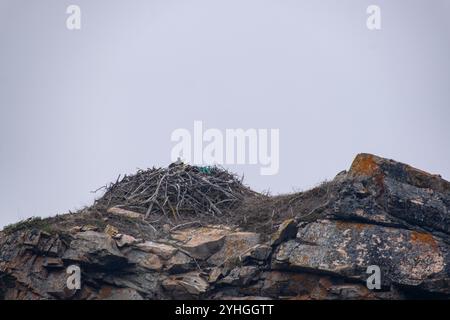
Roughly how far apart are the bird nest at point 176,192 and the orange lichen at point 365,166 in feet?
15.2

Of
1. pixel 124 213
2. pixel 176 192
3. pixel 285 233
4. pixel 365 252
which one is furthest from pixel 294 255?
pixel 176 192

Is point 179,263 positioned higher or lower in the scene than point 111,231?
lower

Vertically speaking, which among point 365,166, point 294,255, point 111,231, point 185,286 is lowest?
point 185,286

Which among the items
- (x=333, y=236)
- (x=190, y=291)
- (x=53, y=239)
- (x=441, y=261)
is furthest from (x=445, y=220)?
(x=53, y=239)

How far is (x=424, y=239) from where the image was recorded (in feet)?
57.0

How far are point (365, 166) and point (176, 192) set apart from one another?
237 inches

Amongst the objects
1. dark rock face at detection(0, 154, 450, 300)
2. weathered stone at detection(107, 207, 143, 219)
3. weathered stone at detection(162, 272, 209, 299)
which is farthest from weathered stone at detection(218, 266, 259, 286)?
weathered stone at detection(107, 207, 143, 219)

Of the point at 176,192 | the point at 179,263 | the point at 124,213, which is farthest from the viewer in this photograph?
the point at 176,192

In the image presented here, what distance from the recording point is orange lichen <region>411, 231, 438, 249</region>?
17.3m

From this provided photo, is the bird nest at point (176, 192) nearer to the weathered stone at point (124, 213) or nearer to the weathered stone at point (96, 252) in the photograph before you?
the weathered stone at point (124, 213)

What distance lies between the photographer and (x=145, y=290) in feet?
57.5

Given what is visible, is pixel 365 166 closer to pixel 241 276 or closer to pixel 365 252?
pixel 365 252

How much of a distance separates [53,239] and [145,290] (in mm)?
2704
